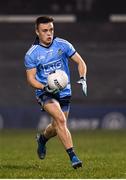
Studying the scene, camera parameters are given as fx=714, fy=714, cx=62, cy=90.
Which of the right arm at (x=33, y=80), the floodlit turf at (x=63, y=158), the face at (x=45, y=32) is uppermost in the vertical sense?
the face at (x=45, y=32)

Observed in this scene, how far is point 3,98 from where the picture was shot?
73.4ft

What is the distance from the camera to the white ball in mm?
9742

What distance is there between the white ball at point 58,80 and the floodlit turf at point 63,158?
1145 mm

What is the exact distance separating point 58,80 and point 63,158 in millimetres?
2936

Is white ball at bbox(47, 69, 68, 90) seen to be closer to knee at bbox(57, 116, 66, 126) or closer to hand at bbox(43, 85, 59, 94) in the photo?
hand at bbox(43, 85, 59, 94)

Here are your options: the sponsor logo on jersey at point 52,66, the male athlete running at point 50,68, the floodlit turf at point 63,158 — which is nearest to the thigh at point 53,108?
the male athlete running at point 50,68

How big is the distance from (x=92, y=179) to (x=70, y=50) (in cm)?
260

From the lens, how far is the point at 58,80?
9727 mm

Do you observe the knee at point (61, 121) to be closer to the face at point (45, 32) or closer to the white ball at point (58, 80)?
the white ball at point (58, 80)

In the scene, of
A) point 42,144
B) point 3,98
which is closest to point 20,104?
point 3,98

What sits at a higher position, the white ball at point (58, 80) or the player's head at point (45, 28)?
the player's head at point (45, 28)

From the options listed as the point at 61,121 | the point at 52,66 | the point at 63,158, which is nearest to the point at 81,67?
the point at 52,66

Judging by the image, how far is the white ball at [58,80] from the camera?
9.74 m

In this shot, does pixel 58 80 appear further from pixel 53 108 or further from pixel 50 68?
pixel 50 68
